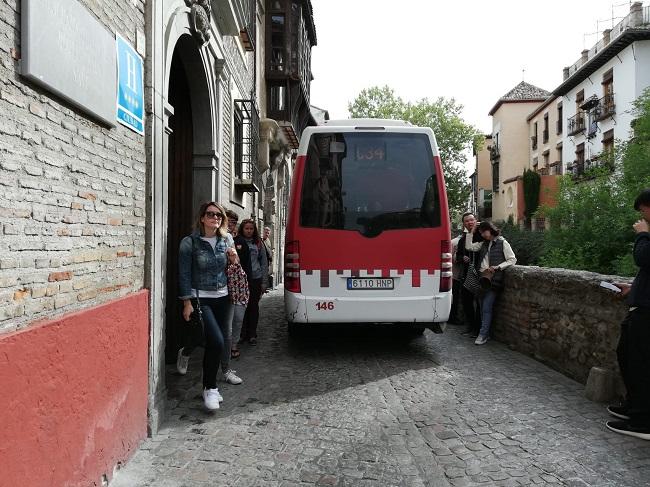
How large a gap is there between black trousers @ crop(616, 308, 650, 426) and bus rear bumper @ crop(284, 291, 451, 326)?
104 inches

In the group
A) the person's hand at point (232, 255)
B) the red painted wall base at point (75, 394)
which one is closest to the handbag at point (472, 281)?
the person's hand at point (232, 255)

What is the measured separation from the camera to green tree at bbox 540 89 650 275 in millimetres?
11797

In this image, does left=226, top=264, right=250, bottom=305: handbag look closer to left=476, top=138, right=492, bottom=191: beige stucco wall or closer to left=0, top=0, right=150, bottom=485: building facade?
left=0, top=0, right=150, bottom=485: building facade

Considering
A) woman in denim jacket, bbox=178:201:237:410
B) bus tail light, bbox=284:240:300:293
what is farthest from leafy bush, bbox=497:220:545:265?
woman in denim jacket, bbox=178:201:237:410

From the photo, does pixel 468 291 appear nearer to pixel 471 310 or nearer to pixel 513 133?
pixel 471 310

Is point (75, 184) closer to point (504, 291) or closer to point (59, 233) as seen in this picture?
point (59, 233)

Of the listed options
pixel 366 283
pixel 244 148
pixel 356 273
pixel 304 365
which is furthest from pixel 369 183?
pixel 244 148

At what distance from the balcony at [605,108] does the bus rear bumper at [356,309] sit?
27336mm

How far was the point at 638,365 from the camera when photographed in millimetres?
4227

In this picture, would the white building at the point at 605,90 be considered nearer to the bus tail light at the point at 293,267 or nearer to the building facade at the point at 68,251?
the bus tail light at the point at 293,267

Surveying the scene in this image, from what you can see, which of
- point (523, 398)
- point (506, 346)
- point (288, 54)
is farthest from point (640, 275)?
point (288, 54)

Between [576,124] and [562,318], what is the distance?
1269 inches

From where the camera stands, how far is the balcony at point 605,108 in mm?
29337

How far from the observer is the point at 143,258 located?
420 centimetres
